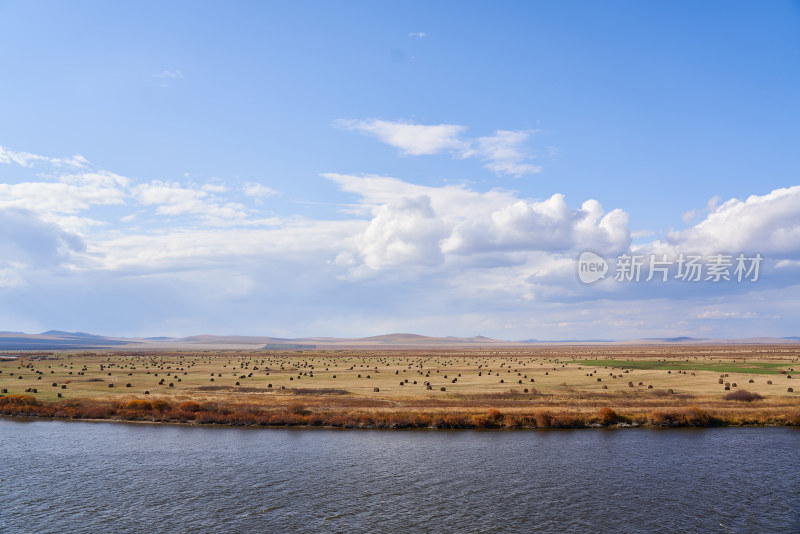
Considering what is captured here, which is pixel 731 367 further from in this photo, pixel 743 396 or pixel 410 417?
pixel 410 417

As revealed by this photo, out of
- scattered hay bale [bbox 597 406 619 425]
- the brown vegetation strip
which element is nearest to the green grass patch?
the brown vegetation strip

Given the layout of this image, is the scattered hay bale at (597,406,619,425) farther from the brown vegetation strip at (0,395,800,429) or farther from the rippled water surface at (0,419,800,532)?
the rippled water surface at (0,419,800,532)

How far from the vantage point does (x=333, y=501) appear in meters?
31.0

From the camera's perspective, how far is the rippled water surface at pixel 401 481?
27812 millimetres

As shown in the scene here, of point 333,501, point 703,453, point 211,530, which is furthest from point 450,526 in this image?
point 703,453

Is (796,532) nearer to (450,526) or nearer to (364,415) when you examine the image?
(450,526)

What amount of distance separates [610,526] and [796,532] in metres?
8.63

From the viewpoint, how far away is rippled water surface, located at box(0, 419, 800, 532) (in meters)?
27.8

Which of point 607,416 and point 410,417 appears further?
point 410,417

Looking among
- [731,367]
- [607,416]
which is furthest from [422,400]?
[731,367]

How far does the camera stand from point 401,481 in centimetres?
3456

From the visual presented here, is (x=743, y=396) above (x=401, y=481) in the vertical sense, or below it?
above

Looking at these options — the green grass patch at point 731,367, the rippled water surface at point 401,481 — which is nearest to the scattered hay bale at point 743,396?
the rippled water surface at point 401,481

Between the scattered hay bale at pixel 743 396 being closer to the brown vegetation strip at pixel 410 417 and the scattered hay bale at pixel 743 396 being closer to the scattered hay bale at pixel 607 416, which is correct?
the brown vegetation strip at pixel 410 417
